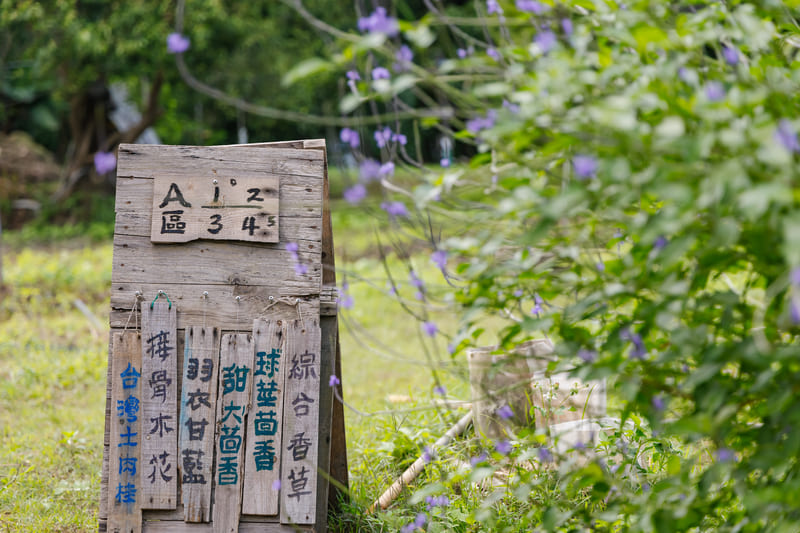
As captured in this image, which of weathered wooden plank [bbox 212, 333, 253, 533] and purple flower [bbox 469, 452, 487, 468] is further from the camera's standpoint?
weathered wooden plank [bbox 212, 333, 253, 533]

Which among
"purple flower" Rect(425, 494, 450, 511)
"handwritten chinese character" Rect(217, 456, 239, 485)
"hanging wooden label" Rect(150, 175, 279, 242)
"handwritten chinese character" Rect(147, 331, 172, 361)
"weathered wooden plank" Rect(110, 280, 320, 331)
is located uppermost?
"hanging wooden label" Rect(150, 175, 279, 242)

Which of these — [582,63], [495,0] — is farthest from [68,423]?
[582,63]

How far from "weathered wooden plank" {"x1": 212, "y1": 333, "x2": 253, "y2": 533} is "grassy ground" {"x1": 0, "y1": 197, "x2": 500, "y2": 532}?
451mm

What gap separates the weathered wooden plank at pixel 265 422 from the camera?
2484 millimetres

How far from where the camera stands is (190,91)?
614 inches

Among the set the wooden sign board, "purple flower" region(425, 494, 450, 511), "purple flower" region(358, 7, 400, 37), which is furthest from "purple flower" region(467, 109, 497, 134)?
"purple flower" region(425, 494, 450, 511)

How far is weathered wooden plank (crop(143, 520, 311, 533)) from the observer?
2.48 meters

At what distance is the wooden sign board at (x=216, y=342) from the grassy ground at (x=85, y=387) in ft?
0.92

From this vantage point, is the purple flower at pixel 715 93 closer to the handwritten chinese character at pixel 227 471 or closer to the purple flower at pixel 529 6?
the purple flower at pixel 529 6

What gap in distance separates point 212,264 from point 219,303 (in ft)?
0.47

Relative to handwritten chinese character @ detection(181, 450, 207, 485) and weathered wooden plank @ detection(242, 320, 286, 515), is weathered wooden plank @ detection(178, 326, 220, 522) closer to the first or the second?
handwritten chinese character @ detection(181, 450, 207, 485)

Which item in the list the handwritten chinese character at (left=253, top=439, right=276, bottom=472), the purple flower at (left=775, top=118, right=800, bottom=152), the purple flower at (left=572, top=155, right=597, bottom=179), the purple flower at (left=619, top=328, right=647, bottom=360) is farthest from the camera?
the handwritten chinese character at (left=253, top=439, right=276, bottom=472)

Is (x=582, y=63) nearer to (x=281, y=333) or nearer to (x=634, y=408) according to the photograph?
(x=634, y=408)

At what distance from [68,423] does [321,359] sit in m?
2.43
